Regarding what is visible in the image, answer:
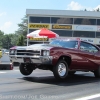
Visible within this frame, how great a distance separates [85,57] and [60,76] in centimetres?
156

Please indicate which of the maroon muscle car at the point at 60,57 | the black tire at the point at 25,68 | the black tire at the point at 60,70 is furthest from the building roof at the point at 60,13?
the black tire at the point at 60,70

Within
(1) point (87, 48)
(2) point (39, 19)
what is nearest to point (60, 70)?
(1) point (87, 48)

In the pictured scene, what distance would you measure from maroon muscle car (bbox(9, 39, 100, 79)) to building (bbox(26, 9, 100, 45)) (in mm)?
31695

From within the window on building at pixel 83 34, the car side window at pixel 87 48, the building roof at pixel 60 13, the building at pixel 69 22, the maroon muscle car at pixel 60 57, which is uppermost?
the building roof at pixel 60 13

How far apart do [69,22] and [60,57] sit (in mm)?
34337

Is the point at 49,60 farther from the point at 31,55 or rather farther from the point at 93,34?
the point at 93,34

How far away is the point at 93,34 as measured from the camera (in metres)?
43.1

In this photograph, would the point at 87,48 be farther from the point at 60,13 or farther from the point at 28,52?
the point at 60,13

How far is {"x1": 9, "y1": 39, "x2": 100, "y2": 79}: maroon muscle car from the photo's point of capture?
870cm

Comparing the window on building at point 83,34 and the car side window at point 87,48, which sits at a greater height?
the window on building at point 83,34

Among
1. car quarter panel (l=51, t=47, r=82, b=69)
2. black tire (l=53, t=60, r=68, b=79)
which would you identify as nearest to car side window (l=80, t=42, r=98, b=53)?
car quarter panel (l=51, t=47, r=82, b=69)

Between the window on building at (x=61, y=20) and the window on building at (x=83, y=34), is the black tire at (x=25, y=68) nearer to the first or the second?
the window on building at (x=61, y=20)

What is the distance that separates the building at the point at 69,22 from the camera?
4212 cm

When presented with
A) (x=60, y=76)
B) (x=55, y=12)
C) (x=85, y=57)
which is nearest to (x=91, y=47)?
(x=85, y=57)
